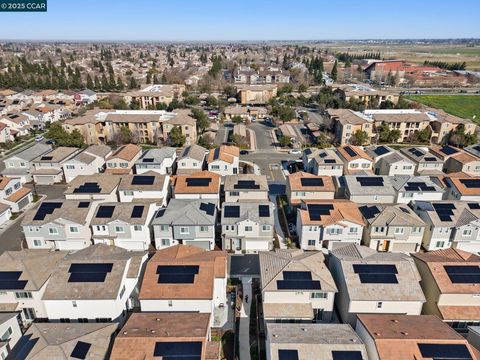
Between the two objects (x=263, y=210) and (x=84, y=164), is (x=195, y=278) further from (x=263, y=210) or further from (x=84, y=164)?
(x=84, y=164)

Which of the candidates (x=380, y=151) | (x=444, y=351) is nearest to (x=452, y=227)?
(x=444, y=351)

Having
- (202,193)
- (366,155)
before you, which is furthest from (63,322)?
(366,155)

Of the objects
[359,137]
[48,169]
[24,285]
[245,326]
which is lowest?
[245,326]

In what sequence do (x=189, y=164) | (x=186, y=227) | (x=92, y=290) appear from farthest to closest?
(x=189, y=164), (x=186, y=227), (x=92, y=290)

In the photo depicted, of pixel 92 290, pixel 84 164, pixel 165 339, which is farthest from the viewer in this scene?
pixel 84 164

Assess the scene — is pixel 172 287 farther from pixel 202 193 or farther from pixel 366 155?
pixel 366 155

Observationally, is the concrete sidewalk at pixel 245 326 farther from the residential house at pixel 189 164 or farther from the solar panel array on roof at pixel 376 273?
the residential house at pixel 189 164

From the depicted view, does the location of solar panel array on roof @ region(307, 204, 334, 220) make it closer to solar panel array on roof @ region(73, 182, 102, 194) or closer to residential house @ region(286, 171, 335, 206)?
residential house @ region(286, 171, 335, 206)

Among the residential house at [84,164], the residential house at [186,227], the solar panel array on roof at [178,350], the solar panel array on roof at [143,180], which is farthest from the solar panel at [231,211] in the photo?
the residential house at [84,164]
